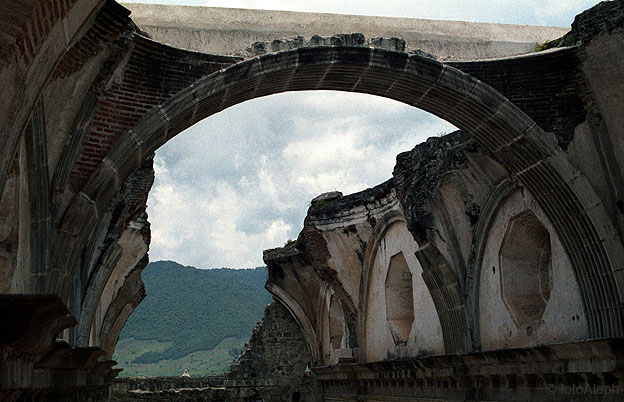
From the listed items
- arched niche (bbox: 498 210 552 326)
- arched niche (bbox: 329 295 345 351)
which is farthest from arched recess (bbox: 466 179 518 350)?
arched niche (bbox: 329 295 345 351)

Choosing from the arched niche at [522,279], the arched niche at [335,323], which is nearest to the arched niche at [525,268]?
the arched niche at [522,279]

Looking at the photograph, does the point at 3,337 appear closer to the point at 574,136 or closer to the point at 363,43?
the point at 363,43

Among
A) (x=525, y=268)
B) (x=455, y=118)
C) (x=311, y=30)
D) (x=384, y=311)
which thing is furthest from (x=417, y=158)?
(x=311, y=30)

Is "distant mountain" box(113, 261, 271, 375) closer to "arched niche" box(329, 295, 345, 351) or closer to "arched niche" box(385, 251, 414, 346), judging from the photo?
"arched niche" box(329, 295, 345, 351)

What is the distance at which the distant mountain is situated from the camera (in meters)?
60.3

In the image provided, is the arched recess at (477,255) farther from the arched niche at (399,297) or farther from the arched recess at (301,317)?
the arched recess at (301,317)

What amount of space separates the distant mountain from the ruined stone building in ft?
153

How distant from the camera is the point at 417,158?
12031 millimetres

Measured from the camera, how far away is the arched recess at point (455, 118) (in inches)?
307

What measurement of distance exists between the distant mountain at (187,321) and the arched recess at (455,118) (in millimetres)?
49298

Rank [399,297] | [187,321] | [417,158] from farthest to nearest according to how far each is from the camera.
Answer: [187,321]
[399,297]
[417,158]

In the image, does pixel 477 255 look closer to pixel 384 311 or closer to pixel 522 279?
pixel 522 279

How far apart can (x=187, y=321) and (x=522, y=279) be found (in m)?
58.0

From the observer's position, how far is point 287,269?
21016 millimetres
